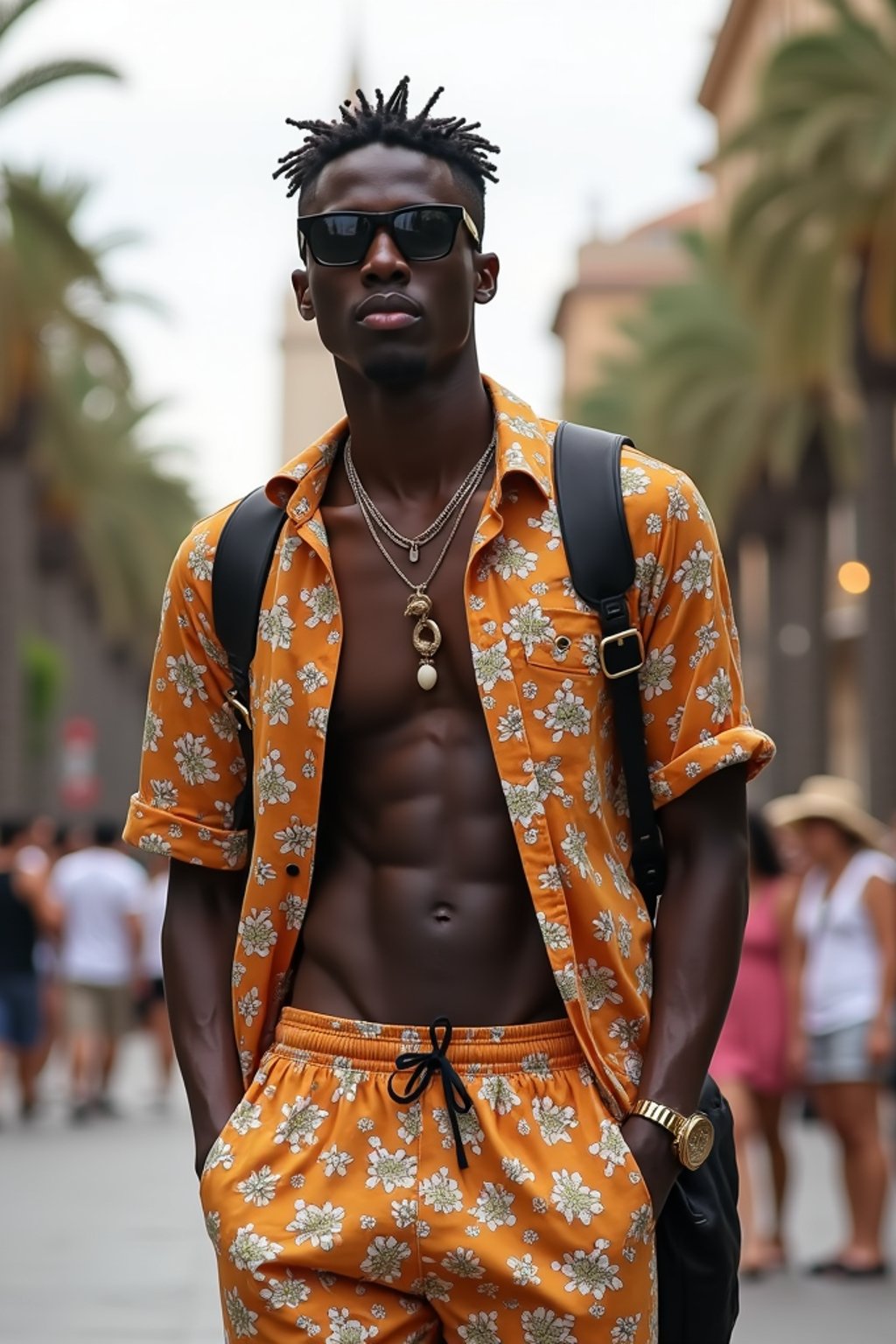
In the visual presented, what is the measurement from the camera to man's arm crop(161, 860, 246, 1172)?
11.7 feet

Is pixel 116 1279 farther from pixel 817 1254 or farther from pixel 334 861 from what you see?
pixel 334 861

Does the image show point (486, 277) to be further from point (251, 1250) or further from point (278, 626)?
point (251, 1250)

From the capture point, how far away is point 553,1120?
334cm

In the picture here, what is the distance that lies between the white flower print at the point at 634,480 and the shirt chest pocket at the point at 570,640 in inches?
7.0

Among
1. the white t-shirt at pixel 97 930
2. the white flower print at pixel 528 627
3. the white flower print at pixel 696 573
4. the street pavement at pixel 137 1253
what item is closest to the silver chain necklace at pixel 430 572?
the white flower print at pixel 528 627

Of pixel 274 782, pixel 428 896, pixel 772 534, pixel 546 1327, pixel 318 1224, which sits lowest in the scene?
pixel 772 534

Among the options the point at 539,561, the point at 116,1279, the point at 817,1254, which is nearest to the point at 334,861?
the point at 539,561

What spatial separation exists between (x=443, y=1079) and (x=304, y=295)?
3.61ft

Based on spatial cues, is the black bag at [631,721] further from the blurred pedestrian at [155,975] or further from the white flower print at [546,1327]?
the blurred pedestrian at [155,975]

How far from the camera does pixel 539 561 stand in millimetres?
3482

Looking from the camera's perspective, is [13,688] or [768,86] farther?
[13,688]

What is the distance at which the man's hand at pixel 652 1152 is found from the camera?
3.32 meters

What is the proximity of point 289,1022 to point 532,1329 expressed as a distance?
514 mm

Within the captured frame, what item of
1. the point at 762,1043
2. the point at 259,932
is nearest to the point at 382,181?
the point at 259,932
